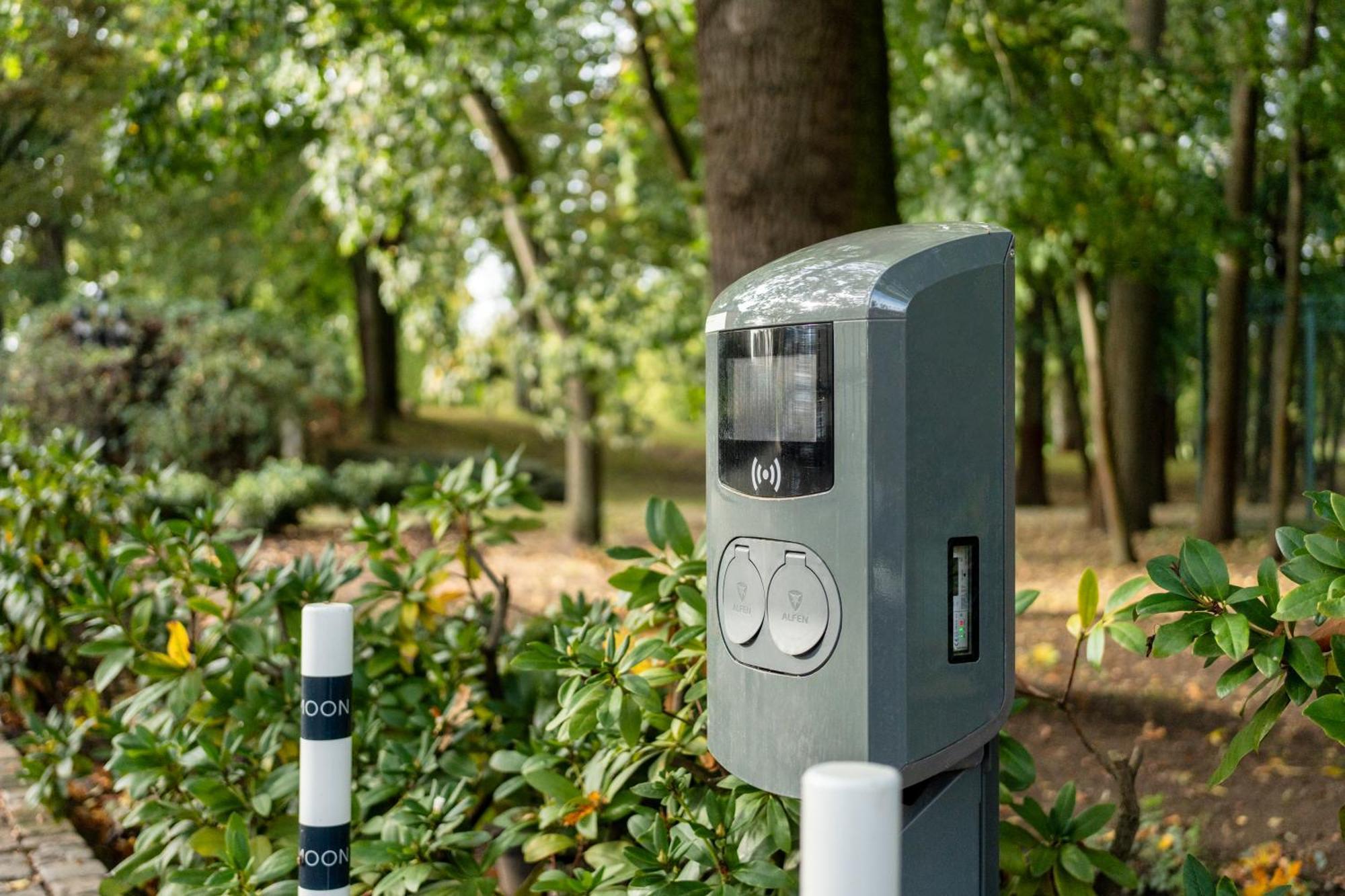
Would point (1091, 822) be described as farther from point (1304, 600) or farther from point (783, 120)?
Answer: point (783, 120)

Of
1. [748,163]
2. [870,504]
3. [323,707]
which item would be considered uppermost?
[748,163]

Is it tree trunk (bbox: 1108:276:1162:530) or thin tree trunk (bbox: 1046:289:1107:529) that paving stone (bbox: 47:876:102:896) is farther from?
thin tree trunk (bbox: 1046:289:1107:529)

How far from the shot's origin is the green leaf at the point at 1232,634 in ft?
7.76

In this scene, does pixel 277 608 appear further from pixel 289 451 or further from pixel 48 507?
pixel 289 451

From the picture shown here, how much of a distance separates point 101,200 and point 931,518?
1920cm

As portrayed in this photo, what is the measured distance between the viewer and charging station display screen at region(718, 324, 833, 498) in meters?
2.31

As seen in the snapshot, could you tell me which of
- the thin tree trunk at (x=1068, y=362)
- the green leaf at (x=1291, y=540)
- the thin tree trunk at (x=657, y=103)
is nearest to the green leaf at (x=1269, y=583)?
the green leaf at (x=1291, y=540)

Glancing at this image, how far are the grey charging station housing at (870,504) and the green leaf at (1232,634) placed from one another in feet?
1.23

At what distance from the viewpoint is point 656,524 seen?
11.5 ft

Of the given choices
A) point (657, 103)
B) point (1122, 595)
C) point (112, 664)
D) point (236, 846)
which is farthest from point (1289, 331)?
point (236, 846)

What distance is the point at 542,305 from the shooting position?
12.2 metres

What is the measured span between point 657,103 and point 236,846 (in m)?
9.30

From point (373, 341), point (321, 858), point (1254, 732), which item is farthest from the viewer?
point (373, 341)

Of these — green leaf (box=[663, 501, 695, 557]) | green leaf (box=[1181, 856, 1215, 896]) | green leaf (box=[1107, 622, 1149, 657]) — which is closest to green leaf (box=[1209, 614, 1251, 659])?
green leaf (box=[1107, 622, 1149, 657])
